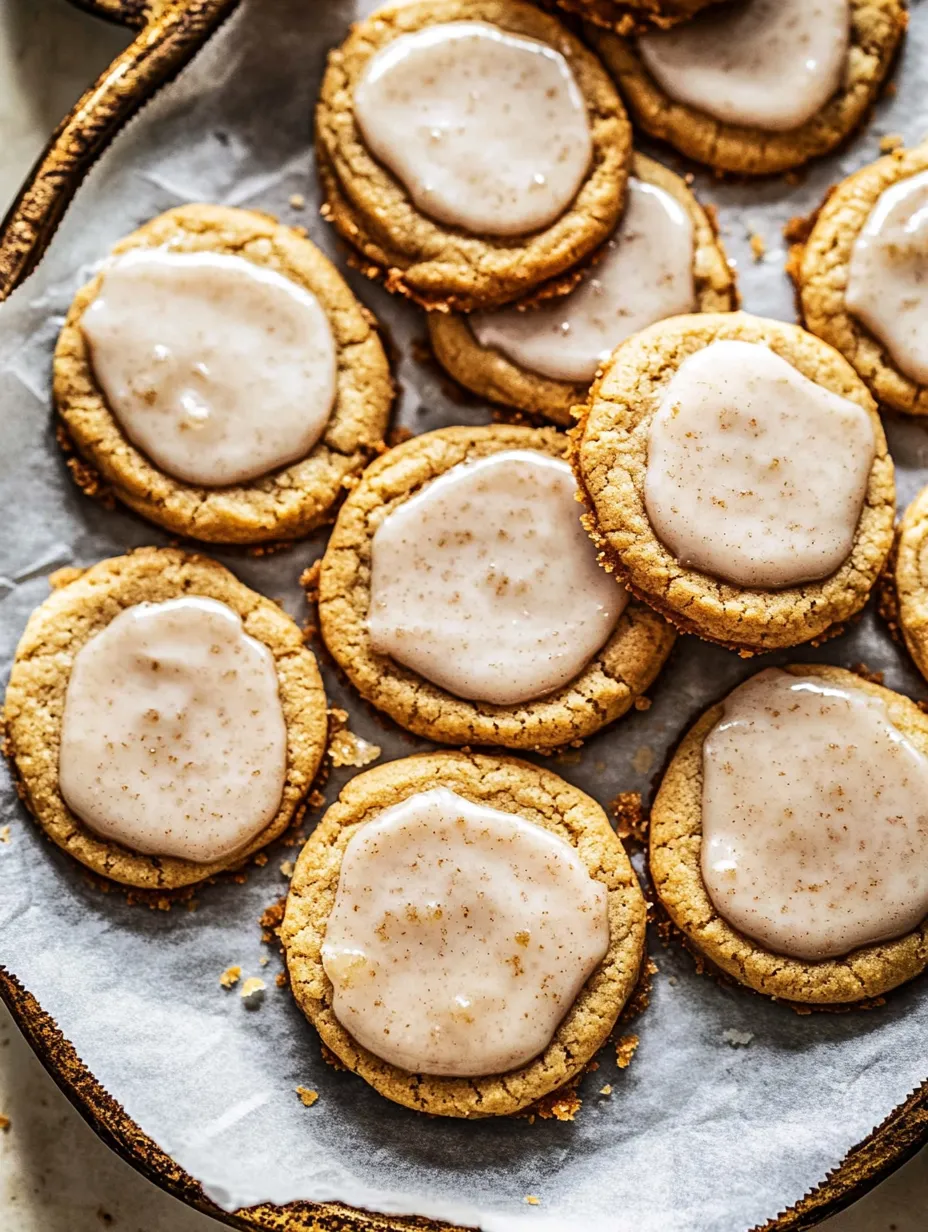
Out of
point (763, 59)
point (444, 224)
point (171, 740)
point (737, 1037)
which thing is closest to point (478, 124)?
point (444, 224)

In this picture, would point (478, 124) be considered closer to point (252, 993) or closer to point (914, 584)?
point (914, 584)

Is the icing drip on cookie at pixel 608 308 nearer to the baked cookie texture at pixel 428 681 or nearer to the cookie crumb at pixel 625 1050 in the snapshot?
the baked cookie texture at pixel 428 681

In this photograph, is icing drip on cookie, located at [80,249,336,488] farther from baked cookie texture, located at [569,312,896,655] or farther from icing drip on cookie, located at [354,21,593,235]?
baked cookie texture, located at [569,312,896,655]

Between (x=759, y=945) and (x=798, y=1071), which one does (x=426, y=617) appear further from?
(x=798, y=1071)

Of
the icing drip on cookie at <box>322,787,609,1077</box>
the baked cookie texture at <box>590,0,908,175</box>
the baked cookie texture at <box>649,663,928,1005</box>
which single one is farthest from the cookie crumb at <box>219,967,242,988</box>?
the baked cookie texture at <box>590,0,908,175</box>

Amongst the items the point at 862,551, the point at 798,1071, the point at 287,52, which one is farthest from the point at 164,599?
the point at 798,1071
